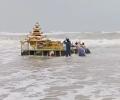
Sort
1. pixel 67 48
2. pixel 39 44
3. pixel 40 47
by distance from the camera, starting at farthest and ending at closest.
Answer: pixel 39 44
pixel 40 47
pixel 67 48

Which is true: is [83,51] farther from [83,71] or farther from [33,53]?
[83,71]

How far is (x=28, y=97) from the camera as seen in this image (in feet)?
35.9

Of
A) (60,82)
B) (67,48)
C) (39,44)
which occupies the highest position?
(39,44)

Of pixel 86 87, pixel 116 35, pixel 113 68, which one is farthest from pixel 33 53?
pixel 116 35

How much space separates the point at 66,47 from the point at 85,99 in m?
13.4

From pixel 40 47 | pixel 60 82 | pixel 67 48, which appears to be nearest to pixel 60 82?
pixel 60 82

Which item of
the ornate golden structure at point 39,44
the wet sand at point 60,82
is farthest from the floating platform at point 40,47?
the wet sand at point 60,82

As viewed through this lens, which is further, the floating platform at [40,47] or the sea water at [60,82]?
the floating platform at [40,47]

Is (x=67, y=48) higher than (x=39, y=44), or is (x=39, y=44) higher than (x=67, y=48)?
(x=39, y=44)

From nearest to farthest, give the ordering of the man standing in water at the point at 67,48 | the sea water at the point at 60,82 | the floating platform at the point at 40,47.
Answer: the sea water at the point at 60,82
the man standing in water at the point at 67,48
the floating platform at the point at 40,47

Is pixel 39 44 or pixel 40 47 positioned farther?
pixel 39 44

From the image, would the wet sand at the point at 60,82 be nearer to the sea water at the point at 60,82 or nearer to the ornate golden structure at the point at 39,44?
the sea water at the point at 60,82

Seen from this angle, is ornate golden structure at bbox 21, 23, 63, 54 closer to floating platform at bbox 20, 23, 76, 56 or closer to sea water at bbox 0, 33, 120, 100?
floating platform at bbox 20, 23, 76, 56

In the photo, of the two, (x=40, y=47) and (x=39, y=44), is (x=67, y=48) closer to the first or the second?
(x=40, y=47)
